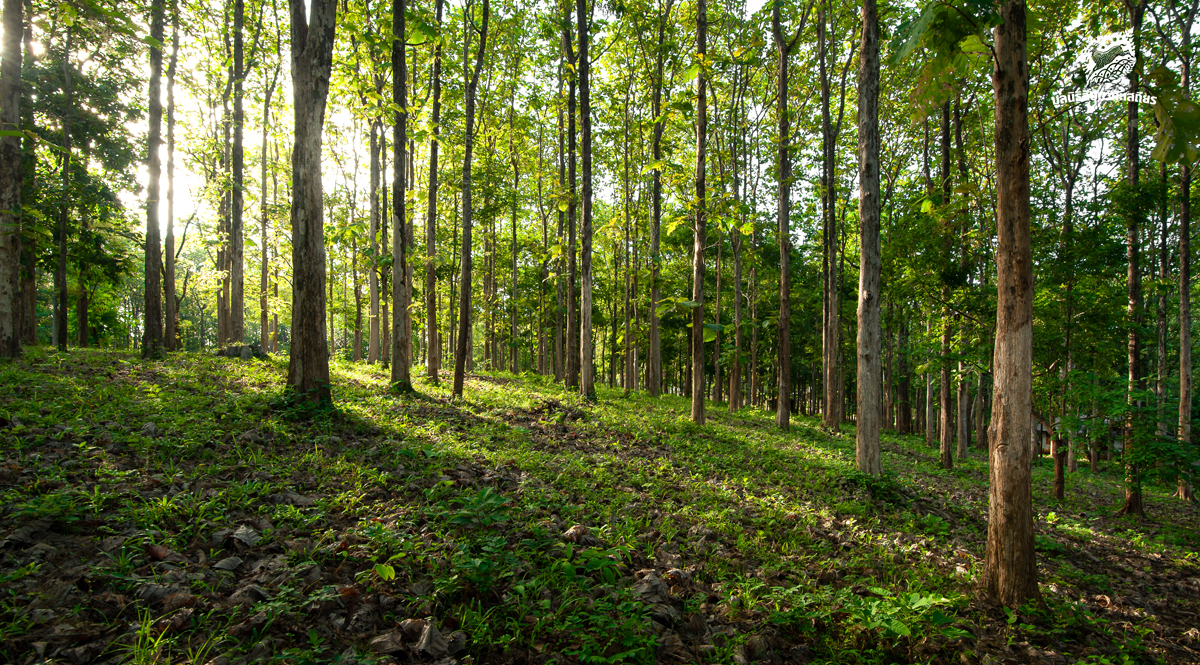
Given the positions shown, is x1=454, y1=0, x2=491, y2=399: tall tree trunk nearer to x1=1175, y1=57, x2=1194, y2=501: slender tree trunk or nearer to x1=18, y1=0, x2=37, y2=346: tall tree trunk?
x1=18, y1=0, x2=37, y2=346: tall tree trunk

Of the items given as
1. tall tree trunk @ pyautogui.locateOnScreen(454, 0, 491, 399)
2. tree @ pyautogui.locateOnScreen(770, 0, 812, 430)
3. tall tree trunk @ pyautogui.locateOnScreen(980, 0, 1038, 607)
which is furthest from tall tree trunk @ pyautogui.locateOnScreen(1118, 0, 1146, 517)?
tall tree trunk @ pyautogui.locateOnScreen(454, 0, 491, 399)

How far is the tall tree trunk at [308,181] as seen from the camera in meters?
7.01

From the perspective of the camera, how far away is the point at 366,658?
265 cm

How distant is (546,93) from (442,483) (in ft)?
57.6

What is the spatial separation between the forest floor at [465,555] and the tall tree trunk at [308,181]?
1.11 meters

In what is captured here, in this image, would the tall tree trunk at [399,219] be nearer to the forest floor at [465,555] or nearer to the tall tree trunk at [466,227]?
the tall tree trunk at [466,227]

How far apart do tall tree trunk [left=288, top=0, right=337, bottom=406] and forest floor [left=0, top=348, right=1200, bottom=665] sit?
1.11 m

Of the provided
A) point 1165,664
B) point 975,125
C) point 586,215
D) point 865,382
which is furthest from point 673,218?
point 975,125

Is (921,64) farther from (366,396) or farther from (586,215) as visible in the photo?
(366,396)

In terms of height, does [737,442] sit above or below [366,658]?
below

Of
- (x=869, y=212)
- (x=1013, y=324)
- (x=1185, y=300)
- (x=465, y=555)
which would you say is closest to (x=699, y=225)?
(x=869, y=212)

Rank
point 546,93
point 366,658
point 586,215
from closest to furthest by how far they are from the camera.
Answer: point 366,658 < point 586,215 < point 546,93

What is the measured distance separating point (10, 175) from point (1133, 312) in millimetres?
26271

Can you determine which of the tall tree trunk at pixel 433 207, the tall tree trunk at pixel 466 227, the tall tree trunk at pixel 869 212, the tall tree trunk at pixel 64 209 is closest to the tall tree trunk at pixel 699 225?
the tall tree trunk at pixel 869 212
